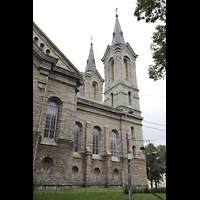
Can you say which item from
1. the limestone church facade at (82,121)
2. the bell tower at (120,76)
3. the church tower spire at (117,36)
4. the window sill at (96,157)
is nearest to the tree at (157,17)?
the limestone church facade at (82,121)

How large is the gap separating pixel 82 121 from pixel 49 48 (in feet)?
38.3

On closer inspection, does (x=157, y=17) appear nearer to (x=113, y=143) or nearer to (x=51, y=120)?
(x=51, y=120)

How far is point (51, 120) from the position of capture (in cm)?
1856

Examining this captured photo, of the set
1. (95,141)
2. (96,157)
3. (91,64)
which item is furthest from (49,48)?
(91,64)

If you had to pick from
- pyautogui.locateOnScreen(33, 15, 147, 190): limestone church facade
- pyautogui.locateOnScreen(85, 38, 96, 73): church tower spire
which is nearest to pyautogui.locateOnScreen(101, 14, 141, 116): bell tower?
pyautogui.locateOnScreen(33, 15, 147, 190): limestone church facade

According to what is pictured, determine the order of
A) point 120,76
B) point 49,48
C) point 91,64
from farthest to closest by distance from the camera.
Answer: point 91,64, point 120,76, point 49,48

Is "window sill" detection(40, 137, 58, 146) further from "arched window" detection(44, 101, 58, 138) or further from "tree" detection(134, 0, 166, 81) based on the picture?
"tree" detection(134, 0, 166, 81)
